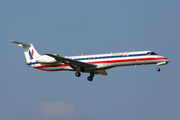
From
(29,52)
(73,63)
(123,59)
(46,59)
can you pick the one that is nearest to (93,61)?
(73,63)

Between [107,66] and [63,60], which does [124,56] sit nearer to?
[107,66]

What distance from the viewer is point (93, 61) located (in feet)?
123

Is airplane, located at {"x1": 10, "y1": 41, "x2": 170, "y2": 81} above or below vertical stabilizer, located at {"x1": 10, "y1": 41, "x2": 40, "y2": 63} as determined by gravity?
below

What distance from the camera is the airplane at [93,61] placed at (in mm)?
35656

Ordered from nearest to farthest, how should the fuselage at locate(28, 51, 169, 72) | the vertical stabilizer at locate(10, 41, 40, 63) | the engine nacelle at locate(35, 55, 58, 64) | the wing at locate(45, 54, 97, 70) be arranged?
the fuselage at locate(28, 51, 169, 72)
the wing at locate(45, 54, 97, 70)
the engine nacelle at locate(35, 55, 58, 64)
the vertical stabilizer at locate(10, 41, 40, 63)

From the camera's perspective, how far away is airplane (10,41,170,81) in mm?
35656

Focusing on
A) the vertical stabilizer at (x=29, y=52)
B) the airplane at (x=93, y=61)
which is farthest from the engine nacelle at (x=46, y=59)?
the vertical stabilizer at (x=29, y=52)

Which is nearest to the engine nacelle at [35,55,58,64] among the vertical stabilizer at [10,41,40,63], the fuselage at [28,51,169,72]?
the vertical stabilizer at [10,41,40,63]

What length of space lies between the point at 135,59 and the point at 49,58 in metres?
11.1

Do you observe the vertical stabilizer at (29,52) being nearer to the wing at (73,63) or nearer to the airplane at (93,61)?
the airplane at (93,61)

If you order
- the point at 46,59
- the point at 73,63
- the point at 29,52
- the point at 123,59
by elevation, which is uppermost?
the point at 29,52

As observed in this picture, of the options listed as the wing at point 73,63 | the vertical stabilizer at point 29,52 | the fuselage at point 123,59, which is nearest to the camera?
the fuselage at point 123,59

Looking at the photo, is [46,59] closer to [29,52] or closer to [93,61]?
[29,52]

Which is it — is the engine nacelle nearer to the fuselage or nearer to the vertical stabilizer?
the vertical stabilizer
